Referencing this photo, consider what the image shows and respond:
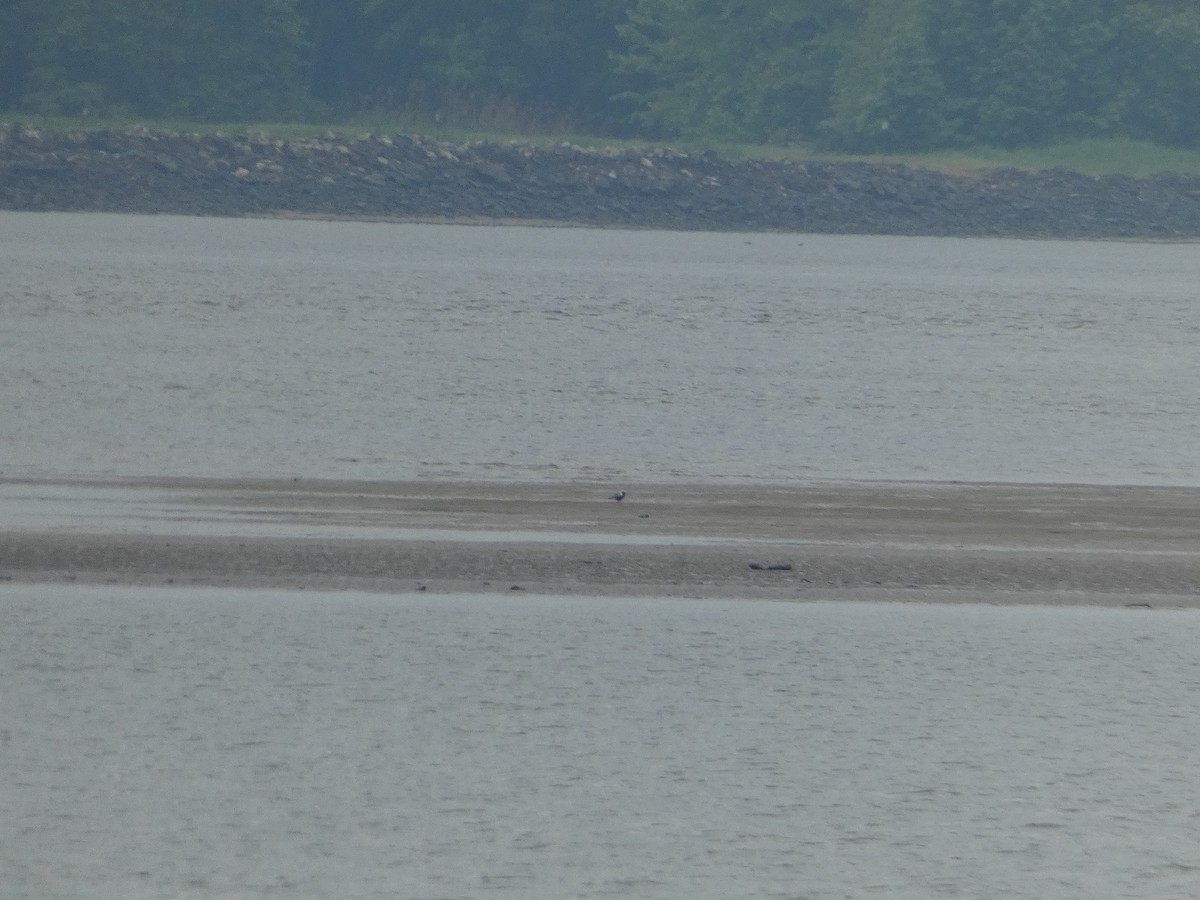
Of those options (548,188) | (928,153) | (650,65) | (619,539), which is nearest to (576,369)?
(619,539)

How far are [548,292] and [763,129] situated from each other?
33.4 meters

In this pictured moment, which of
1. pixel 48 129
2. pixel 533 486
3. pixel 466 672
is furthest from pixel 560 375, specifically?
pixel 48 129

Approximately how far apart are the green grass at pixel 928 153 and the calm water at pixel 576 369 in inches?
741

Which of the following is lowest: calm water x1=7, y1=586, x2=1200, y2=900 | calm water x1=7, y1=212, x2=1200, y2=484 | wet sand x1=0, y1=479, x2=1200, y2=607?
calm water x1=7, y1=212, x2=1200, y2=484

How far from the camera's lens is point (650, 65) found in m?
66.6

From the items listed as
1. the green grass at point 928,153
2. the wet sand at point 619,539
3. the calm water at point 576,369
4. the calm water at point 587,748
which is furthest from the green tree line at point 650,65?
the calm water at point 587,748

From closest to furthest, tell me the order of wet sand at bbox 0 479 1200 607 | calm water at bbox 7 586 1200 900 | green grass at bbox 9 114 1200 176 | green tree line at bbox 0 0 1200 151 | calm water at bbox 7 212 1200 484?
1. calm water at bbox 7 586 1200 900
2. wet sand at bbox 0 479 1200 607
3. calm water at bbox 7 212 1200 484
4. green grass at bbox 9 114 1200 176
5. green tree line at bbox 0 0 1200 151

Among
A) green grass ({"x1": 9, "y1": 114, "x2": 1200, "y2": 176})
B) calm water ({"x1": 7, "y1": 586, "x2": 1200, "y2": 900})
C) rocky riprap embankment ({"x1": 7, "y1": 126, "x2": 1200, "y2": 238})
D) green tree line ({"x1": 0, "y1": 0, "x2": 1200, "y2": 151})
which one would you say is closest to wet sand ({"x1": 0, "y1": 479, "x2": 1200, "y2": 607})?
calm water ({"x1": 7, "y1": 586, "x2": 1200, "y2": 900})

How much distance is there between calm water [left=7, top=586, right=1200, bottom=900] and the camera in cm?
607

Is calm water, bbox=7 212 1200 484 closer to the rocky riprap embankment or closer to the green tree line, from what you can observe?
the rocky riprap embankment

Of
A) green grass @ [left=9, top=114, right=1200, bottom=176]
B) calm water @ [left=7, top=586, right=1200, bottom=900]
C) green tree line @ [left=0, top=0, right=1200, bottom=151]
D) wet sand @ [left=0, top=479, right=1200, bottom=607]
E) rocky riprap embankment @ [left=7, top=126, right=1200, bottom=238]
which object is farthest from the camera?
green tree line @ [left=0, top=0, right=1200, bottom=151]

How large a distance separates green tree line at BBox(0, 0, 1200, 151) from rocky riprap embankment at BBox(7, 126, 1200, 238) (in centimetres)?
283

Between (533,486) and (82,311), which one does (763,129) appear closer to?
(82,311)

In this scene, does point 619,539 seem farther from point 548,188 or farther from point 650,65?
point 650,65
